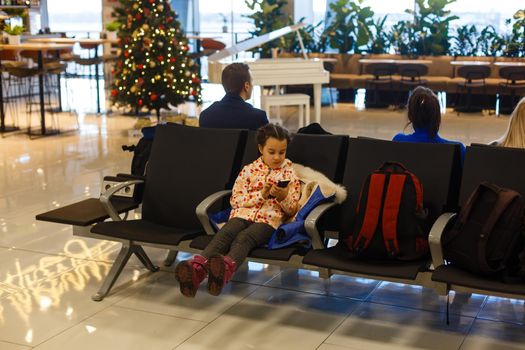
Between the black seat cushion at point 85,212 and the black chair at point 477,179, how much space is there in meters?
1.86

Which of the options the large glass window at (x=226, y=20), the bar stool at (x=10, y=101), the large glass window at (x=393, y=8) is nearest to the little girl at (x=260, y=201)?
the bar stool at (x=10, y=101)

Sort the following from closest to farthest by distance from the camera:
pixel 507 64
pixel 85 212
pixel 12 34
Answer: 1. pixel 85 212
2. pixel 12 34
3. pixel 507 64

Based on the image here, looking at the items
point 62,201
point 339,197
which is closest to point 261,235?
point 339,197

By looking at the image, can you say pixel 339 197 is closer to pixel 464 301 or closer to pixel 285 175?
pixel 285 175

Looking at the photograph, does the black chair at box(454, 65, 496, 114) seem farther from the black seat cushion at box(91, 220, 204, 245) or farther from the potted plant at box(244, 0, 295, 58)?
the black seat cushion at box(91, 220, 204, 245)

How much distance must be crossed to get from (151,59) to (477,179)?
21.6ft

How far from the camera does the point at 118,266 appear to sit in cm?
424

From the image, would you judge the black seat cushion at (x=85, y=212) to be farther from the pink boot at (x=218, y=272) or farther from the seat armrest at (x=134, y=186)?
the pink boot at (x=218, y=272)

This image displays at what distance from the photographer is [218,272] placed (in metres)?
3.54

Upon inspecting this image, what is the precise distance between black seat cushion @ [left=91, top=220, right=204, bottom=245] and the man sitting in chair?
0.93m

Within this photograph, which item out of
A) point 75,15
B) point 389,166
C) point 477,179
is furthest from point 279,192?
point 75,15

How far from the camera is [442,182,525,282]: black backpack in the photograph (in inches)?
130

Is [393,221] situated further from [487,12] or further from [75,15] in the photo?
[75,15]

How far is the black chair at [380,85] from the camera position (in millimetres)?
12812
